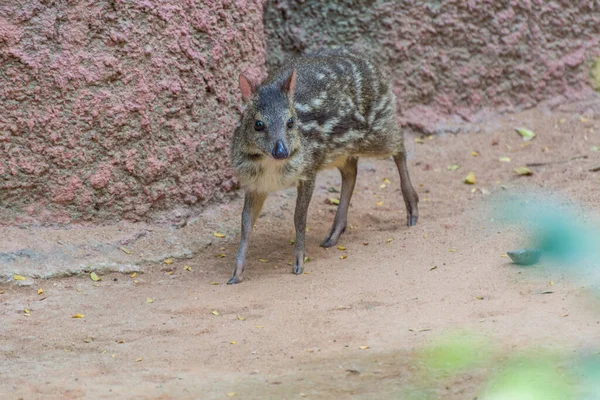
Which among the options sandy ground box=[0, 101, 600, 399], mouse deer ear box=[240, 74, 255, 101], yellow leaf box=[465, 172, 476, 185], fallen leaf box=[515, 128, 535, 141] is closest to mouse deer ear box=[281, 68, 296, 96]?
mouse deer ear box=[240, 74, 255, 101]

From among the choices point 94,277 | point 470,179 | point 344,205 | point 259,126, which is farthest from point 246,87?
point 470,179

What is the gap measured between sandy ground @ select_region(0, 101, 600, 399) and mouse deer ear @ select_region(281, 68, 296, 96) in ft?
4.00

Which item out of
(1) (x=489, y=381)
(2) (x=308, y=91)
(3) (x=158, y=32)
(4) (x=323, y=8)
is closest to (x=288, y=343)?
(1) (x=489, y=381)

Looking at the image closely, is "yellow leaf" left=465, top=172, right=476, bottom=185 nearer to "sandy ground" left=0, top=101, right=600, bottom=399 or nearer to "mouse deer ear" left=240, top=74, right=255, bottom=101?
"sandy ground" left=0, top=101, right=600, bottom=399

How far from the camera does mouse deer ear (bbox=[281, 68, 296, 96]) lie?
6199 millimetres

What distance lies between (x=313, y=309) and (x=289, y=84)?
5.51ft

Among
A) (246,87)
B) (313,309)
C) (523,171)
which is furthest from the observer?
(523,171)

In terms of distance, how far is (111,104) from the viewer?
6.44 m

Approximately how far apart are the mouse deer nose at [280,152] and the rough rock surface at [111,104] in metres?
1.11

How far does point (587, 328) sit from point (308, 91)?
2952 mm

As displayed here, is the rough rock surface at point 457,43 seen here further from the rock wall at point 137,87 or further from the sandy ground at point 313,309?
the sandy ground at point 313,309

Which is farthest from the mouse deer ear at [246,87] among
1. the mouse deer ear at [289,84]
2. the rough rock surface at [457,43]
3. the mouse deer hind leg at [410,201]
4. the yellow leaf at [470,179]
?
the yellow leaf at [470,179]

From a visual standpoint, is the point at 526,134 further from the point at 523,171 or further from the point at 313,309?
the point at 313,309

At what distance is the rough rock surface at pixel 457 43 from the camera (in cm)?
830
